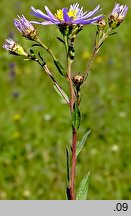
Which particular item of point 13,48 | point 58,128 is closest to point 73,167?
point 13,48

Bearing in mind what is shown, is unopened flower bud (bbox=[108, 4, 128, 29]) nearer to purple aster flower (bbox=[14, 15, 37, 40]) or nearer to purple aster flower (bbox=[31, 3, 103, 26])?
purple aster flower (bbox=[31, 3, 103, 26])

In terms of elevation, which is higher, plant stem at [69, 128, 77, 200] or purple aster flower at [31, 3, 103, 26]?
purple aster flower at [31, 3, 103, 26]

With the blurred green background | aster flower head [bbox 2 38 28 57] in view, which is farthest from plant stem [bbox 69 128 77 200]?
the blurred green background

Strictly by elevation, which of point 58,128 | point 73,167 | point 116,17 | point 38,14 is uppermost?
point 38,14

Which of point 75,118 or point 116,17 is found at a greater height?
point 116,17

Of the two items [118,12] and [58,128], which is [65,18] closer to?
[118,12]

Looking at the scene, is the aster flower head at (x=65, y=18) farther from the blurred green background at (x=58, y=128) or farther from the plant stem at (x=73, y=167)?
the blurred green background at (x=58, y=128)

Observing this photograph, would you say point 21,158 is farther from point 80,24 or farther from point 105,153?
point 80,24
